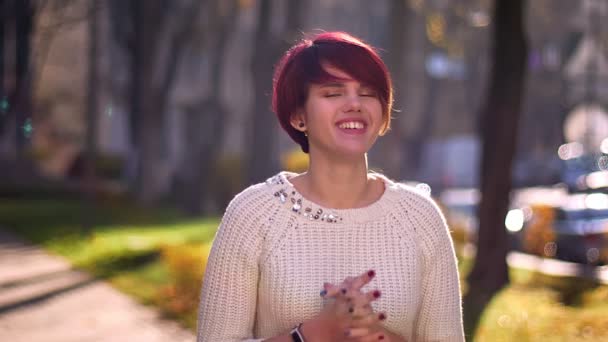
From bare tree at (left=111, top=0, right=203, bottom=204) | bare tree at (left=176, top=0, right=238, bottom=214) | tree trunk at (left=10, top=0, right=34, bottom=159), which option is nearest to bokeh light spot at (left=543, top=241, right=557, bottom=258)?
tree trunk at (left=10, top=0, right=34, bottom=159)

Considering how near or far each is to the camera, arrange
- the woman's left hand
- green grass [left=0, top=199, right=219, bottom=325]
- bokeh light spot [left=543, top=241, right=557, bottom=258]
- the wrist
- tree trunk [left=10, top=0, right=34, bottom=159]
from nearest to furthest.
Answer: the woman's left hand → the wrist → tree trunk [left=10, top=0, right=34, bottom=159] → green grass [left=0, top=199, right=219, bottom=325] → bokeh light spot [left=543, top=241, right=557, bottom=258]

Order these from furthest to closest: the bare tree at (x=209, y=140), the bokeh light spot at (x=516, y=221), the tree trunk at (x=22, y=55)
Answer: the bare tree at (x=209, y=140)
the bokeh light spot at (x=516, y=221)
the tree trunk at (x=22, y=55)

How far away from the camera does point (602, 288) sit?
12242 mm

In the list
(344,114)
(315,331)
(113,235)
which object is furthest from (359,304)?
(113,235)

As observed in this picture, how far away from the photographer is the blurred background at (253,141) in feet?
40.6

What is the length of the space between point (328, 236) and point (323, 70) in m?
0.51

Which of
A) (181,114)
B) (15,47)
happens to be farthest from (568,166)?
(15,47)

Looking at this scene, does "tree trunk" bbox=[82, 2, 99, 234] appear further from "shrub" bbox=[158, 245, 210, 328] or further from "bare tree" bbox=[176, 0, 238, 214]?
"shrub" bbox=[158, 245, 210, 328]

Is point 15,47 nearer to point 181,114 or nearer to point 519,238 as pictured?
point 519,238

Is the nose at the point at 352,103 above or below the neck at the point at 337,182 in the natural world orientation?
above

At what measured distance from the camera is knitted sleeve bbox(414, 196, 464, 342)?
11.3ft

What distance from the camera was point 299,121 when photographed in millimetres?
3527

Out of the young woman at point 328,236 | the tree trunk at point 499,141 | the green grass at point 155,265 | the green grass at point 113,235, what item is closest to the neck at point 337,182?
the young woman at point 328,236

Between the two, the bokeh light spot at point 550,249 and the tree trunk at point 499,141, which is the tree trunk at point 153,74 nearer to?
the bokeh light spot at point 550,249
